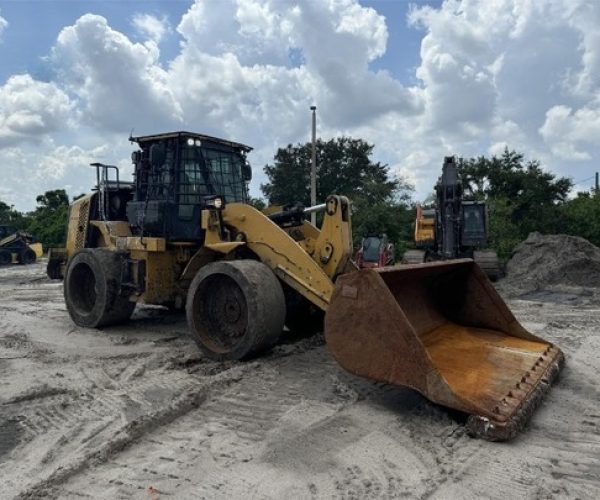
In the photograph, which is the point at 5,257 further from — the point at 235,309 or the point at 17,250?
the point at 235,309

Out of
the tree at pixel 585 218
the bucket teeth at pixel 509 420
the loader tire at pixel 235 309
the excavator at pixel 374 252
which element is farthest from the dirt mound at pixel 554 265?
the bucket teeth at pixel 509 420

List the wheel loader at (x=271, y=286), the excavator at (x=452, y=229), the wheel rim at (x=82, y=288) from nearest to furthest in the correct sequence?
1. the wheel loader at (x=271, y=286)
2. the wheel rim at (x=82, y=288)
3. the excavator at (x=452, y=229)

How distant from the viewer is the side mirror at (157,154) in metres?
7.18

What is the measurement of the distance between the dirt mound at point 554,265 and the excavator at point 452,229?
75 cm

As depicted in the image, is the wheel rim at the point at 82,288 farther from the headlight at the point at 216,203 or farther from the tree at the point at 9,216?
the tree at the point at 9,216

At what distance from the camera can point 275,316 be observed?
5727mm

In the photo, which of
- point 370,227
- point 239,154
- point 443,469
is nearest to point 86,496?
point 443,469

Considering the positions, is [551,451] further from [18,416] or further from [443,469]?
[18,416]

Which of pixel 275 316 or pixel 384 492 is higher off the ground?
pixel 275 316

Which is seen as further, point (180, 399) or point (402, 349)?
point (180, 399)

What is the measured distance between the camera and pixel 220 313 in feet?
20.2

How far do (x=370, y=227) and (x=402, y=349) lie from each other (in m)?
22.5

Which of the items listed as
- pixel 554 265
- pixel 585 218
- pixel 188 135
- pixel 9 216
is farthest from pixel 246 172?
pixel 9 216

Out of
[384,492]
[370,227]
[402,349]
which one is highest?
[370,227]
